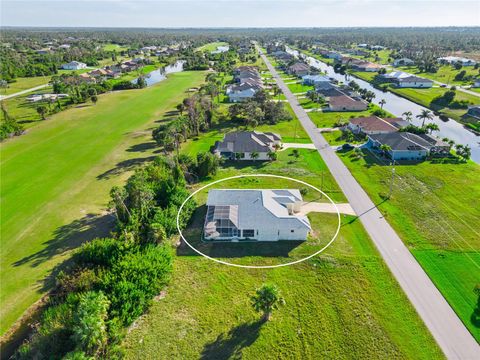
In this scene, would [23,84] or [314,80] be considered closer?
[314,80]

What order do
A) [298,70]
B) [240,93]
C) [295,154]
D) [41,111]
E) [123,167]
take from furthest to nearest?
[298,70] < [240,93] < [41,111] < [295,154] < [123,167]

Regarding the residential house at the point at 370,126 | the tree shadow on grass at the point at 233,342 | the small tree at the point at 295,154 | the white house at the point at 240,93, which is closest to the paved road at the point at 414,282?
the small tree at the point at 295,154

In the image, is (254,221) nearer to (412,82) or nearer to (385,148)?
(385,148)

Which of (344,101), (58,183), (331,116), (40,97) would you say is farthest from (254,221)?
(40,97)

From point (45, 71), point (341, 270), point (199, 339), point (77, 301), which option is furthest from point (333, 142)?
point (45, 71)

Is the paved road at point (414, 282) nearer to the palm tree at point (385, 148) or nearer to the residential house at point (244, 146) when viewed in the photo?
the palm tree at point (385, 148)

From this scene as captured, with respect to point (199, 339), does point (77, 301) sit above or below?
A: above

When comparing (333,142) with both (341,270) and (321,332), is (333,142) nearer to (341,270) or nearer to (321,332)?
(341,270)
